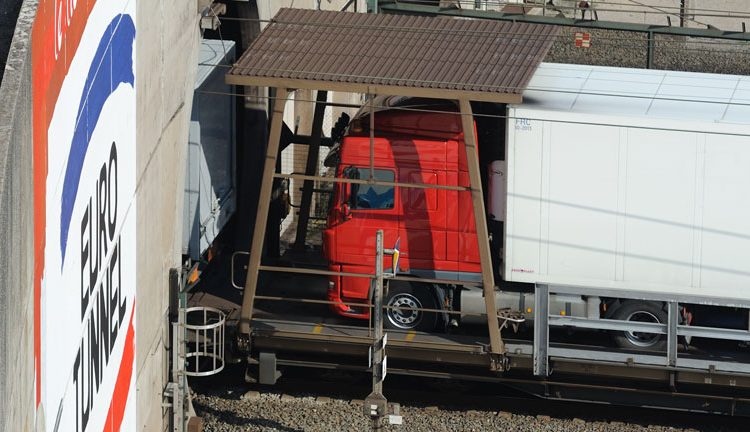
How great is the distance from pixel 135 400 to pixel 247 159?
7724mm

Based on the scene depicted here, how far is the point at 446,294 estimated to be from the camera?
16.4 m

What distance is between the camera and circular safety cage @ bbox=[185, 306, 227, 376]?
14.9 meters

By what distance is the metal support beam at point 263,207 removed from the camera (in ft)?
49.8

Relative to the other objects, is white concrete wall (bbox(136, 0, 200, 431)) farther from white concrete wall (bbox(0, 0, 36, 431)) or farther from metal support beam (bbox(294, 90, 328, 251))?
white concrete wall (bbox(0, 0, 36, 431))

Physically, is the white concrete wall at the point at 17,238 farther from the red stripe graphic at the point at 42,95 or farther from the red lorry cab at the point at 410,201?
the red lorry cab at the point at 410,201

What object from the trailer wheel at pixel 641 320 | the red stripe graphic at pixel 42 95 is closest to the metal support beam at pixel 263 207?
the trailer wheel at pixel 641 320

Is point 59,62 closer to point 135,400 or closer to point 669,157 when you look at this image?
point 135,400

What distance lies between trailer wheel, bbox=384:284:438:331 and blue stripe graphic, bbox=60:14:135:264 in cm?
588

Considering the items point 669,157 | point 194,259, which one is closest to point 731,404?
point 669,157

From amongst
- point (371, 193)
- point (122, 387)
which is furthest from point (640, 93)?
point (122, 387)

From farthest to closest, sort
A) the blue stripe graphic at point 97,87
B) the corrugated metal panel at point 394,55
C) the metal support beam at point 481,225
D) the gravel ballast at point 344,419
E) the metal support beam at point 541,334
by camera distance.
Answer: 1. the gravel ballast at point 344,419
2. the metal support beam at point 541,334
3. the metal support beam at point 481,225
4. the corrugated metal panel at point 394,55
5. the blue stripe graphic at point 97,87

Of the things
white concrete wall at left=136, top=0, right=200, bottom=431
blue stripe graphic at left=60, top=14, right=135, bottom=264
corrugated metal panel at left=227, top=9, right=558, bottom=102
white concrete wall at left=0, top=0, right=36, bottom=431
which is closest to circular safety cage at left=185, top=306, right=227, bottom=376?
white concrete wall at left=136, top=0, right=200, bottom=431

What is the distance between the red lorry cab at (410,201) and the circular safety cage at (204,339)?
1.72 metres

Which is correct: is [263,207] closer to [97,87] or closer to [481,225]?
[481,225]
